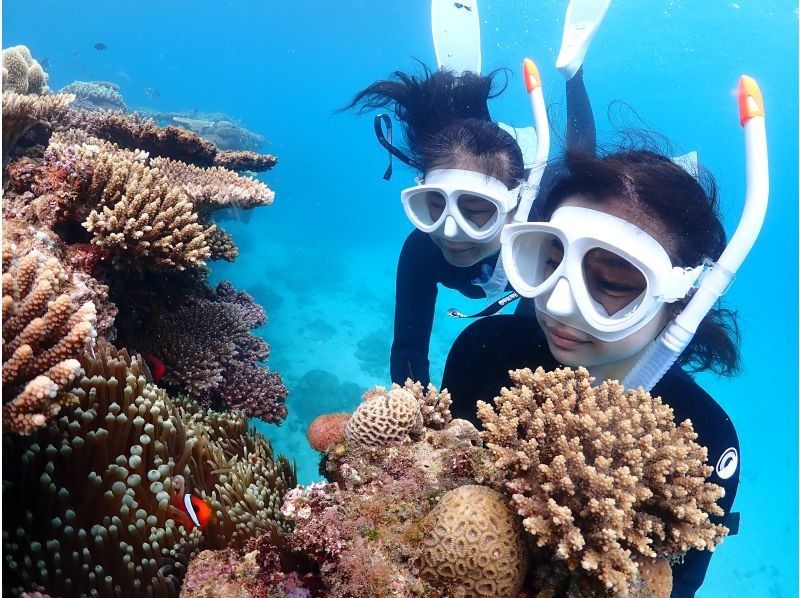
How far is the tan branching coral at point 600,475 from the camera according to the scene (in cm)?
172

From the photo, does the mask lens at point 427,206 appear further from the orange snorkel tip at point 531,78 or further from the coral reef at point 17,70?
the coral reef at point 17,70

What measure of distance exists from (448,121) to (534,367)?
3.00 meters

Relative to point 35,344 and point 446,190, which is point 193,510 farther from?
point 446,190

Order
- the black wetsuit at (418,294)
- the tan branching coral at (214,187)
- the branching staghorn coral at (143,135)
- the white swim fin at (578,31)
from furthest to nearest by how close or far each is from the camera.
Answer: the white swim fin at (578,31)
the black wetsuit at (418,294)
the branching staghorn coral at (143,135)
the tan branching coral at (214,187)

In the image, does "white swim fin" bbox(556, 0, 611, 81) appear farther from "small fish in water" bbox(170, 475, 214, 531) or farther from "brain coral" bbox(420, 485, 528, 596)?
"small fish in water" bbox(170, 475, 214, 531)

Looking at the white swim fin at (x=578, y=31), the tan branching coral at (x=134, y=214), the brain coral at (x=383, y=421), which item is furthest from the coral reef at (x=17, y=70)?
the white swim fin at (x=578, y=31)

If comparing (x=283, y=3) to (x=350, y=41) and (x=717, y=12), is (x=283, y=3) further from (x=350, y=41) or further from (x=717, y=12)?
(x=717, y=12)

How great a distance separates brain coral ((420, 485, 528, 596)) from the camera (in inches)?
68.3

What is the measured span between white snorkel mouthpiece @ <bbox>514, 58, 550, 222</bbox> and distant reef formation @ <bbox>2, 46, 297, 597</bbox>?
234 centimetres

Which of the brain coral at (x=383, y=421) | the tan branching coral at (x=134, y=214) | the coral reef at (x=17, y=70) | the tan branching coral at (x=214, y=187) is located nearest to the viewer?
the brain coral at (x=383, y=421)

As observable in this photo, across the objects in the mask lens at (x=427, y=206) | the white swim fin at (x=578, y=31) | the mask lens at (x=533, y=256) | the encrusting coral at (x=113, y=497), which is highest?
the white swim fin at (x=578, y=31)

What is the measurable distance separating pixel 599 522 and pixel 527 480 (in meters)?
0.30

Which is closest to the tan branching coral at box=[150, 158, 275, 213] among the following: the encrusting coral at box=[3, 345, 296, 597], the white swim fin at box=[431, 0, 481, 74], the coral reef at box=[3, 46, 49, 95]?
the coral reef at box=[3, 46, 49, 95]

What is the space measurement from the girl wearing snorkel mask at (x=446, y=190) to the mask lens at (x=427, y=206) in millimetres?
11
